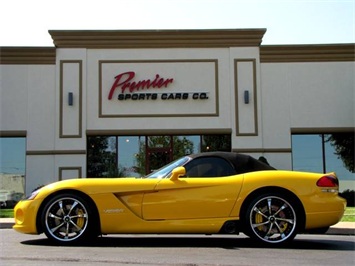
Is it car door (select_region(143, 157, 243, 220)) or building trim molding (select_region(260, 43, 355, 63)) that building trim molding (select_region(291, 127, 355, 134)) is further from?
car door (select_region(143, 157, 243, 220))

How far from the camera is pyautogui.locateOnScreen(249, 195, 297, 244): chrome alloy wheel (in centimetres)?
607

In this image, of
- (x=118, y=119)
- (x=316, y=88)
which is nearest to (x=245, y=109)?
(x=316, y=88)

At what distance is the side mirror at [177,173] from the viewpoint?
602cm

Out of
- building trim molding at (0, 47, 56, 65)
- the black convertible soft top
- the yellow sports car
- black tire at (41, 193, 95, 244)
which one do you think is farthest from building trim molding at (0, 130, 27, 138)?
the black convertible soft top

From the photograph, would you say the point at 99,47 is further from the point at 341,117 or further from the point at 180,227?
the point at 180,227

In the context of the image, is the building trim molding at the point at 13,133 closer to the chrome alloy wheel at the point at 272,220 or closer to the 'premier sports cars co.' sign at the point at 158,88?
A: the 'premier sports cars co.' sign at the point at 158,88

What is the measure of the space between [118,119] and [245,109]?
4.87m

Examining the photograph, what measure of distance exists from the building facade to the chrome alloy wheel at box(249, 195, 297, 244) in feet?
40.5

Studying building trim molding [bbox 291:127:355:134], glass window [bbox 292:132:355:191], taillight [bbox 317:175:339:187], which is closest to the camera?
taillight [bbox 317:175:339:187]

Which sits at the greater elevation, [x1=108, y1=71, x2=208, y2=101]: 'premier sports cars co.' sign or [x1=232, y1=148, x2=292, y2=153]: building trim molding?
[x1=108, y1=71, x2=208, y2=101]: 'premier sports cars co.' sign

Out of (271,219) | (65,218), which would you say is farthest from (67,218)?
(271,219)

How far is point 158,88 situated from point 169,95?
515mm

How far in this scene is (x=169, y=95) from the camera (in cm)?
1870

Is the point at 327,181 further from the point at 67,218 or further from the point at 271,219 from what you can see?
the point at 67,218
